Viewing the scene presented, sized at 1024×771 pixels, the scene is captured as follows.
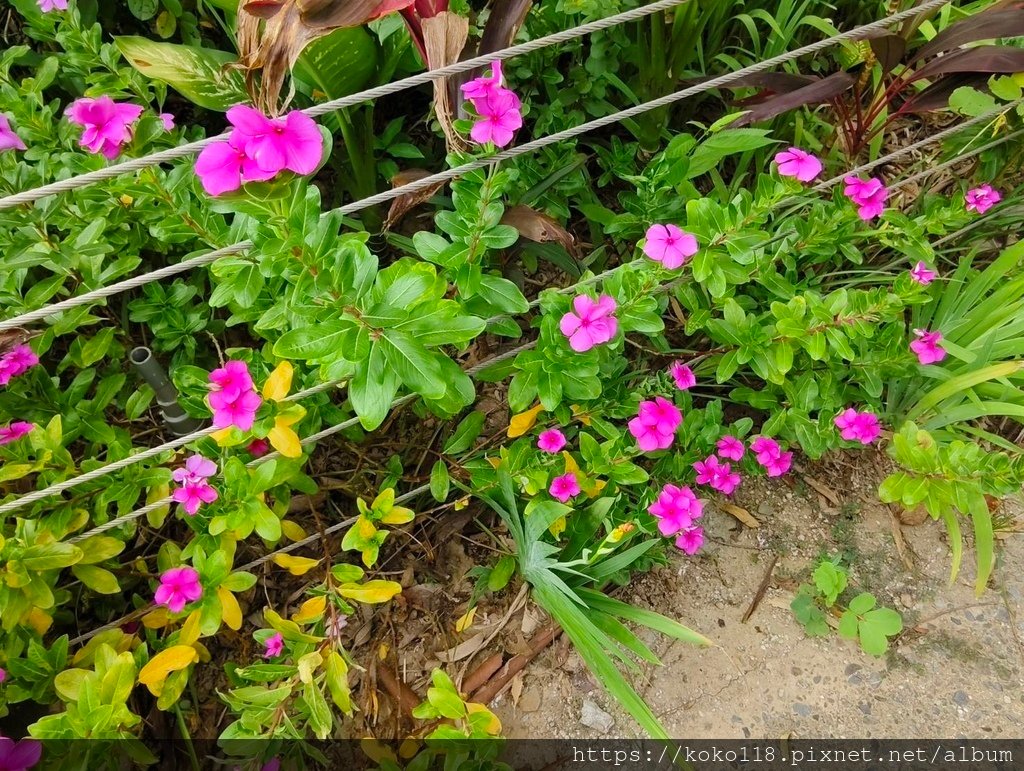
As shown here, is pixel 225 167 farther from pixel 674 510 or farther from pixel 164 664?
pixel 674 510

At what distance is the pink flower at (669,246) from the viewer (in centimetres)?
119

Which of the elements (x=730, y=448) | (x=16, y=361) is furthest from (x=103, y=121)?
(x=730, y=448)

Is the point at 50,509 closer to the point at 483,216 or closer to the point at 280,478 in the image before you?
the point at 280,478

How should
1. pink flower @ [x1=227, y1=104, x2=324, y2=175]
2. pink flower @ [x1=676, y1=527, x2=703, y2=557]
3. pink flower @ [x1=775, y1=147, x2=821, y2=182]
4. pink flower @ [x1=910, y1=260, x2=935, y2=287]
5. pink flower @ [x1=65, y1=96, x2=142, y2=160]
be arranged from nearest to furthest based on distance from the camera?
pink flower @ [x1=227, y1=104, x2=324, y2=175], pink flower @ [x1=65, y1=96, x2=142, y2=160], pink flower @ [x1=775, y1=147, x2=821, y2=182], pink flower @ [x1=910, y1=260, x2=935, y2=287], pink flower @ [x1=676, y1=527, x2=703, y2=557]

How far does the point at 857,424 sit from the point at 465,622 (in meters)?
0.93

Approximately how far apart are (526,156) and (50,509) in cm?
124

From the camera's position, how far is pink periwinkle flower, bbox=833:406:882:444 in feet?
4.73

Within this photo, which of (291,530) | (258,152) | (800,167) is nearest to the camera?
(258,152)

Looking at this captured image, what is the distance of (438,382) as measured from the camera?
3.26 ft

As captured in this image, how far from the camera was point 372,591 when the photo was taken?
1315 millimetres

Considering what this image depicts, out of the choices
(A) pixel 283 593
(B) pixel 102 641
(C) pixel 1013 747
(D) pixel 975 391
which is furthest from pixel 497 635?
(D) pixel 975 391

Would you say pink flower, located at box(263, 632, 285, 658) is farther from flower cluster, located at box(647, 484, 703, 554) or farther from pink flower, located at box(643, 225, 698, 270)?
pink flower, located at box(643, 225, 698, 270)

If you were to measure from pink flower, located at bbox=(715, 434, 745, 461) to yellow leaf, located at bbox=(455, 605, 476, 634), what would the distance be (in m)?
0.64

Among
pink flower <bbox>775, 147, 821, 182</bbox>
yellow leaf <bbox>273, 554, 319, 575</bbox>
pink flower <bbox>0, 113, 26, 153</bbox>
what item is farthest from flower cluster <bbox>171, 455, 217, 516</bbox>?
pink flower <bbox>775, 147, 821, 182</bbox>
